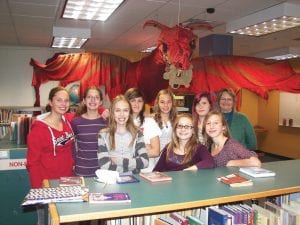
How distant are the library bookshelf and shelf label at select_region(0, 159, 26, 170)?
170cm

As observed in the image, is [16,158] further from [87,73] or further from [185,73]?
[185,73]

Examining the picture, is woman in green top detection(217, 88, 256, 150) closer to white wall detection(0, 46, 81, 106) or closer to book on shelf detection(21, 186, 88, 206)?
book on shelf detection(21, 186, 88, 206)

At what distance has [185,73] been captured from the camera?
134 inches

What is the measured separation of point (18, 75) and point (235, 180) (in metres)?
6.18

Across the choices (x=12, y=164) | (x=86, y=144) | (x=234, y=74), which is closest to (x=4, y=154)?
(x=12, y=164)

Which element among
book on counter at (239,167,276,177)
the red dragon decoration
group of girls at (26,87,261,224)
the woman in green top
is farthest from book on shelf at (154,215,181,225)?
the red dragon decoration

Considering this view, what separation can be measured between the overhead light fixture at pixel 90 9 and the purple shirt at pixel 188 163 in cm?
185

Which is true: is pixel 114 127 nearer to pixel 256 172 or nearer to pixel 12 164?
pixel 256 172

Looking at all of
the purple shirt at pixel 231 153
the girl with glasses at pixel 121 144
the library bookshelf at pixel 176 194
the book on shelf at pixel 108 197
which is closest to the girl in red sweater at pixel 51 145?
the girl with glasses at pixel 121 144

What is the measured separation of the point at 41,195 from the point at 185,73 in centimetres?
233

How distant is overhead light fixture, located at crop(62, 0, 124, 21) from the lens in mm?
3268

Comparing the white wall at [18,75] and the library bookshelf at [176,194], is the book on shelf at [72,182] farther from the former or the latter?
the white wall at [18,75]

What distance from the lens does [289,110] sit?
25.3ft

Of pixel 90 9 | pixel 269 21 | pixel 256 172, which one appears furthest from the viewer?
pixel 269 21
